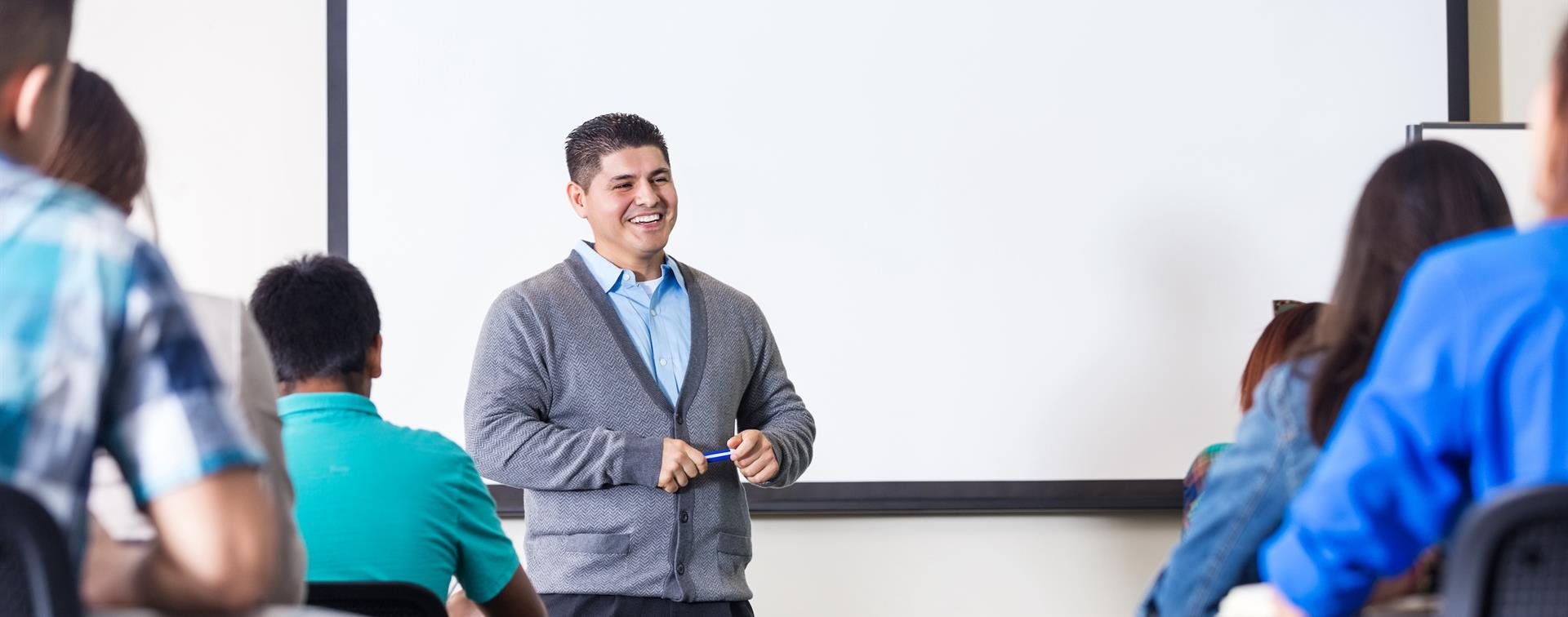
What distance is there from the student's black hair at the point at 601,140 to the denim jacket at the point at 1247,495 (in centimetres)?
144

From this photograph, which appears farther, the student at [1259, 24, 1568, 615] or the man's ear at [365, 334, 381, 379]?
the man's ear at [365, 334, 381, 379]

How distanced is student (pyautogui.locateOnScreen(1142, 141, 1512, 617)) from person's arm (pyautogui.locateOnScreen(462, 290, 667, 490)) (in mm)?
1076

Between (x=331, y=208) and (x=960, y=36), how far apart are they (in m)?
1.60

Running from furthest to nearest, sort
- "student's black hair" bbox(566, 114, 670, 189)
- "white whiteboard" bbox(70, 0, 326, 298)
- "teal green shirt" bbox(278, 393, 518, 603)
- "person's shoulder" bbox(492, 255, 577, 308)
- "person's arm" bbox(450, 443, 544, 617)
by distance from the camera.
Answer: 1. "white whiteboard" bbox(70, 0, 326, 298)
2. "student's black hair" bbox(566, 114, 670, 189)
3. "person's shoulder" bbox(492, 255, 577, 308)
4. "person's arm" bbox(450, 443, 544, 617)
5. "teal green shirt" bbox(278, 393, 518, 603)

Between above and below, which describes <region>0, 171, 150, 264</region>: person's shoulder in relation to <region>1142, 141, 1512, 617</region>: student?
above

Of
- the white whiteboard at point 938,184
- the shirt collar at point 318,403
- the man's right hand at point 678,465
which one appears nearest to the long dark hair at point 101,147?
the shirt collar at point 318,403

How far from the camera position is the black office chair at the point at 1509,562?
87cm

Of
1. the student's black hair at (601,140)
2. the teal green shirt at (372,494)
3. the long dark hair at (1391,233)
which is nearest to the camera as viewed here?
the long dark hair at (1391,233)

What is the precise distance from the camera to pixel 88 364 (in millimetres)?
824

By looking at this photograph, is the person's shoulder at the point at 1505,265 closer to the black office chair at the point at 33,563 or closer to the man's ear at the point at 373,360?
the black office chair at the point at 33,563

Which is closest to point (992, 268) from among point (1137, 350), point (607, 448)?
point (1137, 350)

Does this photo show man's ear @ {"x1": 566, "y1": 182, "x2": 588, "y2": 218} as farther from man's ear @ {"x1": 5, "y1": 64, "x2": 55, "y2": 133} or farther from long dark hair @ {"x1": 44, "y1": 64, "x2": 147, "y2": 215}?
man's ear @ {"x1": 5, "y1": 64, "x2": 55, "y2": 133}

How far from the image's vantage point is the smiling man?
2361 millimetres

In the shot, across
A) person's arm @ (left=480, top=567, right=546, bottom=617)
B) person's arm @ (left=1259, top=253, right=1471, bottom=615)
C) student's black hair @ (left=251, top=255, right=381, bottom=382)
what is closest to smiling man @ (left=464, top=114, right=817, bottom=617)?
person's arm @ (left=480, top=567, right=546, bottom=617)
